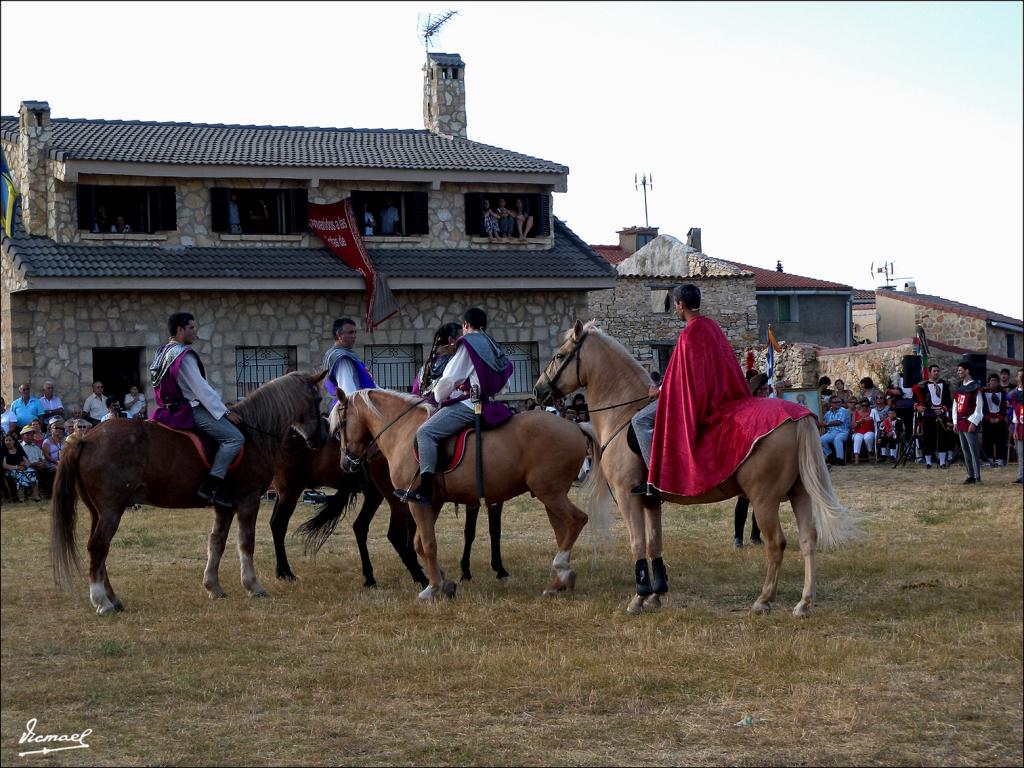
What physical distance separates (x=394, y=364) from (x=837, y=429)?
890cm

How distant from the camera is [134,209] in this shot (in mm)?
24484

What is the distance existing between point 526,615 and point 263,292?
648 inches

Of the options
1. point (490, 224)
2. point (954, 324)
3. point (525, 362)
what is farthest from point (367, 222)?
point (954, 324)

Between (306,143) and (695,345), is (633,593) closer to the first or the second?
(695,345)

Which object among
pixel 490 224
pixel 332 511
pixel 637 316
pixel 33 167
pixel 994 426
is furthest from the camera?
pixel 637 316

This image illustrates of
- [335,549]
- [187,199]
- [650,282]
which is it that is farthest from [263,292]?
[650,282]

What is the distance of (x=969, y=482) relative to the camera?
17.1m

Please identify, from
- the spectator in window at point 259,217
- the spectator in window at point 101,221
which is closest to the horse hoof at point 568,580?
the spectator in window at point 259,217

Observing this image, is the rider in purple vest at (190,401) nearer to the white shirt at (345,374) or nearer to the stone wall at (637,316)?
the white shirt at (345,374)

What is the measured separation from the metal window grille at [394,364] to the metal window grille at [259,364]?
5.26 feet

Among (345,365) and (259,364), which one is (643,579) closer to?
(345,365)

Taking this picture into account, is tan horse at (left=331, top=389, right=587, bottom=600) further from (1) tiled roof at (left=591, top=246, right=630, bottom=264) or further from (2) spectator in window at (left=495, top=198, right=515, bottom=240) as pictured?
(1) tiled roof at (left=591, top=246, right=630, bottom=264)

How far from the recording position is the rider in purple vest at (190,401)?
31.4 ft

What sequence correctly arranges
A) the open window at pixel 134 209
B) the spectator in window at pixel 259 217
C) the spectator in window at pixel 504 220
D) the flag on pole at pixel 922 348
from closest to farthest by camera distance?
the open window at pixel 134 209 → the flag on pole at pixel 922 348 → the spectator in window at pixel 259 217 → the spectator in window at pixel 504 220
